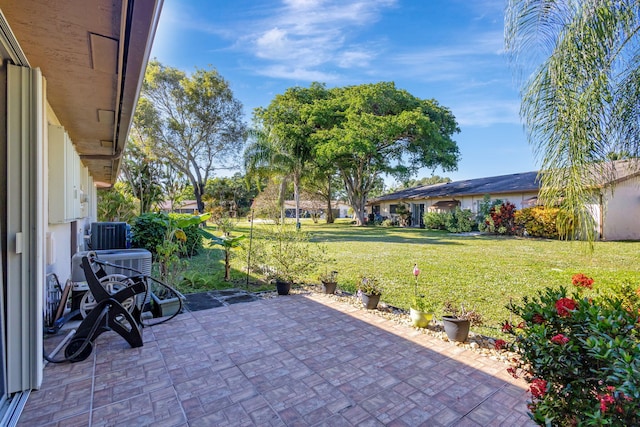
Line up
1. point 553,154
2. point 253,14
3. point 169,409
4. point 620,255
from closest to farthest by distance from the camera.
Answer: point 169,409 → point 553,154 → point 253,14 → point 620,255

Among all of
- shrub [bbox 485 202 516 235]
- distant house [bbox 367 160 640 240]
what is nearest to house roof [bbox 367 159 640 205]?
distant house [bbox 367 160 640 240]

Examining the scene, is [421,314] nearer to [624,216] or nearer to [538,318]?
[538,318]

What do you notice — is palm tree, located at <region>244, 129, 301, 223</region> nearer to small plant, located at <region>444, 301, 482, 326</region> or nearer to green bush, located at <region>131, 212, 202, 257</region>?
green bush, located at <region>131, 212, 202, 257</region>

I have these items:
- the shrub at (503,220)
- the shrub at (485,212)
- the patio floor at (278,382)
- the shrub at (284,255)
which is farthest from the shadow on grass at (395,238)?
the patio floor at (278,382)

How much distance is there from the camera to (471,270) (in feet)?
28.6

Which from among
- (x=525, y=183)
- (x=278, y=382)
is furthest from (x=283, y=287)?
(x=525, y=183)

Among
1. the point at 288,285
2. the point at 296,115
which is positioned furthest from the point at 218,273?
Result: the point at 296,115

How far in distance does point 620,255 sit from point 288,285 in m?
12.0

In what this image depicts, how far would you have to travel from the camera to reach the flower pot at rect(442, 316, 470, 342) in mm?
3928

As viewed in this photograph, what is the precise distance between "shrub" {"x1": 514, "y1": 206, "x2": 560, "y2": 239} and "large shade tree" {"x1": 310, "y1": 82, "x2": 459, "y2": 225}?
8.69 meters

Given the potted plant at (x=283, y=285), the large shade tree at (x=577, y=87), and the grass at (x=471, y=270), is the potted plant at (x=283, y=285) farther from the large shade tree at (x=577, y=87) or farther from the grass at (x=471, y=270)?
the large shade tree at (x=577, y=87)

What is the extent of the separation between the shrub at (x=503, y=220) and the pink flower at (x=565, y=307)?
18616 millimetres

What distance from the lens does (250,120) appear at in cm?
2769

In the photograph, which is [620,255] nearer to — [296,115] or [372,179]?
[372,179]
